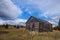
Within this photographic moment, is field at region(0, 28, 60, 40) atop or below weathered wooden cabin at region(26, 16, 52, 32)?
below

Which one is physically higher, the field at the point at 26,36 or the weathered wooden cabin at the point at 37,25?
the weathered wooden cabin at the point at 37,25

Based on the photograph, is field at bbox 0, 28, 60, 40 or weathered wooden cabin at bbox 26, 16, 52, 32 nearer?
field at bbox 0, 28, 60, 40

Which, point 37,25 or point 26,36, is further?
point 37,25

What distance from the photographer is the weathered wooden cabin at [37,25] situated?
2541 cm

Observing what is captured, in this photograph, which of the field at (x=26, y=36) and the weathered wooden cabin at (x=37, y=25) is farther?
the weathered wooden cabin at (x=37, y=25)

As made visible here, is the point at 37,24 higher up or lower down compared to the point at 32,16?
lower down

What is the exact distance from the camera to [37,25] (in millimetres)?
25438

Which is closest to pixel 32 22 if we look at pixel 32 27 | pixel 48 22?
pixel 32 27

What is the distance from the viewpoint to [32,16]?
88.6ft

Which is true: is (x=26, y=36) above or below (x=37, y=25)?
below

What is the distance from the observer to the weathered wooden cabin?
83.4 feet

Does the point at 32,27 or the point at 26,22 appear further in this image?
the point at 26,22

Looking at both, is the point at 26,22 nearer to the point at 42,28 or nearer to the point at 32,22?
the point at 32,22

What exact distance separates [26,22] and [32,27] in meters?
2.46
